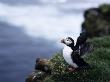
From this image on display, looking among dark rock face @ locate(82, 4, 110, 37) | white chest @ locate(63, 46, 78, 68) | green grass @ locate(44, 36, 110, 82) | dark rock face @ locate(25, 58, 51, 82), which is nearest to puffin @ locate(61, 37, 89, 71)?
white chest @ locate(63, 46, 78, 68)

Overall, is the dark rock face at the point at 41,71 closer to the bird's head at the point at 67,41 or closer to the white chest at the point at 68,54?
the white chest at the point at 68,54

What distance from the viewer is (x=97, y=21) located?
3609 cm

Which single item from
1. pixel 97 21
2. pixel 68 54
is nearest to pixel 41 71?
pixel 68 54

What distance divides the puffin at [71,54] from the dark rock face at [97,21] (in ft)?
49.4

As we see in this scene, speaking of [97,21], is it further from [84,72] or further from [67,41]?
[67,41]

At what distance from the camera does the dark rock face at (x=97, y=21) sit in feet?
117

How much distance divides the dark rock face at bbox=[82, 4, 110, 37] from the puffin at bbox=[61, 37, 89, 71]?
15.1m

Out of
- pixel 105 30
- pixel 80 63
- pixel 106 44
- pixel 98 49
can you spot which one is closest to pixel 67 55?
pixel 80 63

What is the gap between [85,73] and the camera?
68.9 ft

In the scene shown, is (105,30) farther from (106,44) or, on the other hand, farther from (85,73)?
(85,73)

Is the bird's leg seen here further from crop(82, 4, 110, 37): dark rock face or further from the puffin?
crop(82, 4, 110, 37): dark rock face

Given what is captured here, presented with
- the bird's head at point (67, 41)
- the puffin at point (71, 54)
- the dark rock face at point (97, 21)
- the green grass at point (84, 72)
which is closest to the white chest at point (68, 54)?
the puffin at point (71, 54)

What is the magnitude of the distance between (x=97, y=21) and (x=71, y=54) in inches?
639

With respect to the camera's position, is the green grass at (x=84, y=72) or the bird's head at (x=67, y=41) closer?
the bird's head at (x=67, y=41)
